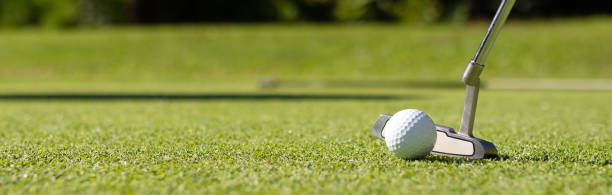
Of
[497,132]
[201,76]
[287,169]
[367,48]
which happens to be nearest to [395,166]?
[287,169]

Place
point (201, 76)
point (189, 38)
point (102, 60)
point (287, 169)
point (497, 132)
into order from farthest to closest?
1. point (189, 38)
2. point (102, 60)
3. point (201, 76)
4. point (497, 132)
5. point (287, 169)

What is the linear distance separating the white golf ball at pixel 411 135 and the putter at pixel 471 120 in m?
0.14

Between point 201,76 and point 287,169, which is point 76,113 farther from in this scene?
point 201,76

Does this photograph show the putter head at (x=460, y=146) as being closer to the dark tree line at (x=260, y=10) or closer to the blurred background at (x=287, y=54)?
the blurred background at (x=287, y=54)

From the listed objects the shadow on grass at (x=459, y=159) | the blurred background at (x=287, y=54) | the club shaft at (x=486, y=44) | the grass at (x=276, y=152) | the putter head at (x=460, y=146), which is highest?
the club shaft at (x=486, y=44)

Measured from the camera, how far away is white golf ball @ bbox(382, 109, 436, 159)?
3.78m

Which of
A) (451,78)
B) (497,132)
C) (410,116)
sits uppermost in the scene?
(410,116)

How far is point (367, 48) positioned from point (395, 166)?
2291 cm

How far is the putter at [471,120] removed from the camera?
12.3 feet

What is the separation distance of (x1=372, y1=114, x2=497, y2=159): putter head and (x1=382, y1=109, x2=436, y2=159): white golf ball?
0.12 meters

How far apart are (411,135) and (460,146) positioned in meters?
0.36

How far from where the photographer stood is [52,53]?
27469 mm

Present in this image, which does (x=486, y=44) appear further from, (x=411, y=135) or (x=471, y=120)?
(x=411, y=135)

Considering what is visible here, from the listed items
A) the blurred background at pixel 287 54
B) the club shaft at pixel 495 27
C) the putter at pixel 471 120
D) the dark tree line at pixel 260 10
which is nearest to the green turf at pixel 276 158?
the putter at pixel 471 120
